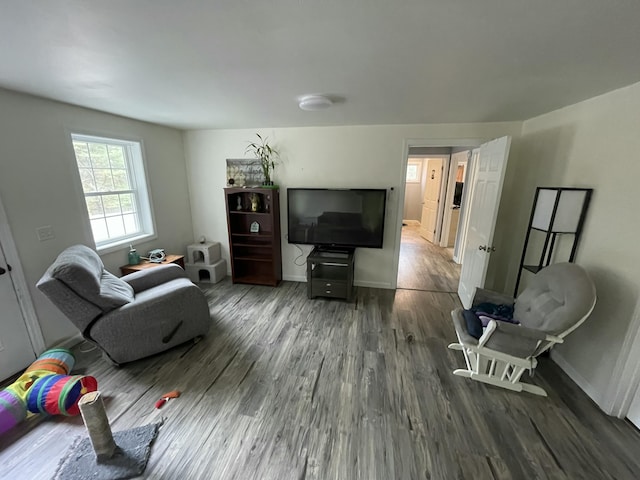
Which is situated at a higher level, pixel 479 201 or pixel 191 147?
pixel 191 147

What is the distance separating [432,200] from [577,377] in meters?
4.71

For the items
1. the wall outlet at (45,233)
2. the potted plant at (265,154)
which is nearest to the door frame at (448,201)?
the potted plant at (265,154)

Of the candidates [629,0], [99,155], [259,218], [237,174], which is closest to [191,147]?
[237,174]

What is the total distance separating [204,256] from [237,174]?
131 centimetres

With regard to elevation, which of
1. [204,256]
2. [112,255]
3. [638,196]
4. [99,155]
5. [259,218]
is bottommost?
[204,256]

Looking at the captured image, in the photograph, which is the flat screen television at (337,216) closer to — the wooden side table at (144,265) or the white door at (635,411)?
the wooden side table at (144,265)

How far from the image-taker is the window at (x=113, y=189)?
2.60m

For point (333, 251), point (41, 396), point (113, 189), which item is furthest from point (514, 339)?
point (113, 189)

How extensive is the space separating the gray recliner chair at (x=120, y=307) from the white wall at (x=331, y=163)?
1687 millimetres

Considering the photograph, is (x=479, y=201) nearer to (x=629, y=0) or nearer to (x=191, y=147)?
(x=629, y=0)

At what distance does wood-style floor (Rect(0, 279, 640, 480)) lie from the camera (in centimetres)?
138

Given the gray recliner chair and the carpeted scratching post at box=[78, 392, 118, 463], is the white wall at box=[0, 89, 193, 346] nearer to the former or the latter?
the gray recliner chair

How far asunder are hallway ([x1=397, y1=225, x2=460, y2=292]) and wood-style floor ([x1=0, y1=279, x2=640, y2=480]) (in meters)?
1.26

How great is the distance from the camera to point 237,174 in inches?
141
